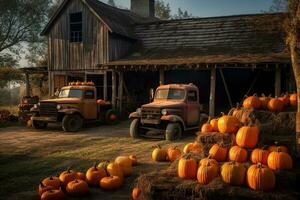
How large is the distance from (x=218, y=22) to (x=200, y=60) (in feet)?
20.4

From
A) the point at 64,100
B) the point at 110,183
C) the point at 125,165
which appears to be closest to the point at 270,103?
the point at 125,165

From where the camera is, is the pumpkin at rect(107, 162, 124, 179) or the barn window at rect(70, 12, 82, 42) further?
the barn window at rect(70, 12, 82, 42)

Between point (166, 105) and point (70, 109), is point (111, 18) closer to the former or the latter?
point (70, 109)

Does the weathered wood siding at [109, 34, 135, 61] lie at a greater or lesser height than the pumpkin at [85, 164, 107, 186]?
greater

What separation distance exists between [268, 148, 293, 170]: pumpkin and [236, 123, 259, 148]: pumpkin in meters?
0.44

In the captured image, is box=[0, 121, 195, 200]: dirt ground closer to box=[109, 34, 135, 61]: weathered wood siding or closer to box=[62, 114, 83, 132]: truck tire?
box=[62, 114, 83, 132]: truck tire

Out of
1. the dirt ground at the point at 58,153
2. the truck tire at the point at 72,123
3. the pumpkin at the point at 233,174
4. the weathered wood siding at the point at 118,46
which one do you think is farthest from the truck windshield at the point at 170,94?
the weathered wood siding at the point at 118,46

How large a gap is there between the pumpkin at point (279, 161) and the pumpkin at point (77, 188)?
3413 millimetres

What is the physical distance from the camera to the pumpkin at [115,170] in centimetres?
782

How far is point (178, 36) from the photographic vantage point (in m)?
23.5

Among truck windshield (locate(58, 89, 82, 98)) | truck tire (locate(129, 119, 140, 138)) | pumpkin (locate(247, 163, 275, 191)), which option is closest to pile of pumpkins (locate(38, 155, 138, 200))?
pumpkin (locate(247, 163, 275, 191))

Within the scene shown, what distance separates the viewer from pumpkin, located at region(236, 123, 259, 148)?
6.58 meters

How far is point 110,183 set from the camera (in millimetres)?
7387

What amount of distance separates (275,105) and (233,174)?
2.87 metres
